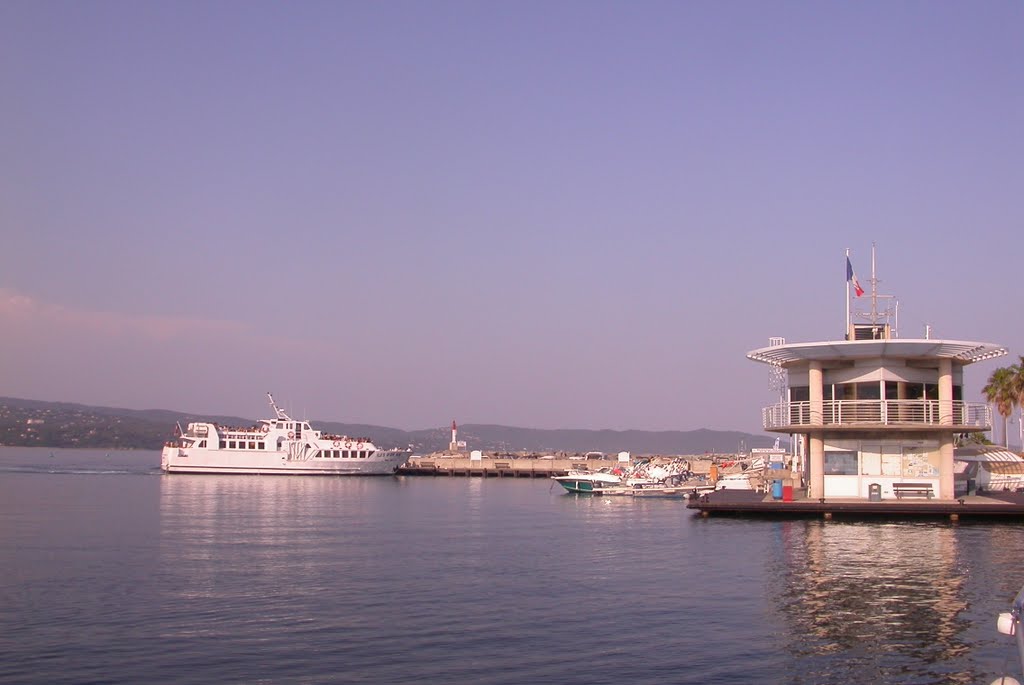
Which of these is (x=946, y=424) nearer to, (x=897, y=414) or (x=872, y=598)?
(x=897, y=414)

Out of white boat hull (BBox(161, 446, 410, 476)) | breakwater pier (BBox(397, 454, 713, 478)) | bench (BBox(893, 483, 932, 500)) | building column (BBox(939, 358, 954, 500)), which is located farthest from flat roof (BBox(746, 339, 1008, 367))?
breakwater pier (BBox(397, 454, 713, 478))

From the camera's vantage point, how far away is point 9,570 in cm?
3134

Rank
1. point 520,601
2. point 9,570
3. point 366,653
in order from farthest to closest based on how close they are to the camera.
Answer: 1. point 9,570
2. point 520,601
3. point 366,653

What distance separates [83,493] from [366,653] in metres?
61.2

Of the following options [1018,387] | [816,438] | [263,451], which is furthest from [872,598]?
[263,451]

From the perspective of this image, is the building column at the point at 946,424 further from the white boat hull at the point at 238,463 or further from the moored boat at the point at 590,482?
the white boat hull at the point at 238,463

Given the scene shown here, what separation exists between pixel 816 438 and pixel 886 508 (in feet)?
15.0

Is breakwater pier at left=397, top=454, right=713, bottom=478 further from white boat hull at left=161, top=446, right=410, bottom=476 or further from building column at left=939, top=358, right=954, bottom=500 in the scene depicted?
building column at left=939, top=358, right=954, bottom=500

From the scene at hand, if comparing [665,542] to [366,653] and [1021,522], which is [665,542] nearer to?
[1021,522]

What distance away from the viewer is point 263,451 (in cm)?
10875

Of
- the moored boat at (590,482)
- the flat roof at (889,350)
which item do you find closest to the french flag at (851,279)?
the flat roof at (889,350)

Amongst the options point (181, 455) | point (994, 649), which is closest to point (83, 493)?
point (181, 455)

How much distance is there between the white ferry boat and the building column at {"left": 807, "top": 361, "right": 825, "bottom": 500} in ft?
235

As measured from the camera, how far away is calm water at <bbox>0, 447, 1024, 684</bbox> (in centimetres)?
1961
